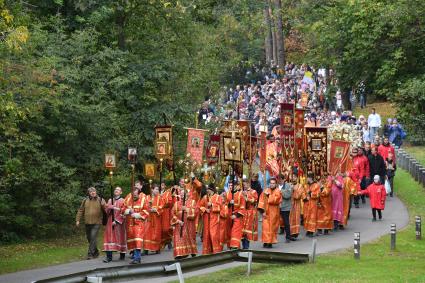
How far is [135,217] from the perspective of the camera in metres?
24.5

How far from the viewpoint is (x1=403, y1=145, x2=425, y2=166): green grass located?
4138cm

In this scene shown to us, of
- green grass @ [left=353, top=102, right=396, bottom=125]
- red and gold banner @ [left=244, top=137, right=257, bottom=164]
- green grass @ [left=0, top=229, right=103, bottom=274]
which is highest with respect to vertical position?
green grass @ [left=353, top=102, right=396, bottom=125]

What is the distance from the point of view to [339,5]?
49781 mm

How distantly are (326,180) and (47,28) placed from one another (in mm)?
10491

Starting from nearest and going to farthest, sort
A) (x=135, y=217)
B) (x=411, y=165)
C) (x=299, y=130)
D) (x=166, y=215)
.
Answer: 1. (x=135, y=217)
2. (x=166, y=215)
3. (x=299, y=130)
4. (x=411, y=165)

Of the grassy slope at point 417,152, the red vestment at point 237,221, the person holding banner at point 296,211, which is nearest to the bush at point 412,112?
the grassy slope at point 417,152

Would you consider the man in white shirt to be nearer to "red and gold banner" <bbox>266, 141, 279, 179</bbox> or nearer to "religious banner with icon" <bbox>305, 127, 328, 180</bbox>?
"red and gold banner" <bbox>266, 141, 279, 179</bbox>

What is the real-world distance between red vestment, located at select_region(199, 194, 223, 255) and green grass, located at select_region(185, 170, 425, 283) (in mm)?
2144

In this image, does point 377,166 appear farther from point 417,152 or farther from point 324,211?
point 417,152

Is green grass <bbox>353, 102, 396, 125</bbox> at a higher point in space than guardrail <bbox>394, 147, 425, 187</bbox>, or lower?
higher

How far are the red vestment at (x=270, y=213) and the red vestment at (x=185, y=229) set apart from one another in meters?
2.46

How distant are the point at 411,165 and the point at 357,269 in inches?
698

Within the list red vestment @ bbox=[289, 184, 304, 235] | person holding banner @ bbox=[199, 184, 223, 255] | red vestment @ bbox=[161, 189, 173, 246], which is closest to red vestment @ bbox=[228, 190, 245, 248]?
person holding banner @ bbox=[199, 184, 223, 255]

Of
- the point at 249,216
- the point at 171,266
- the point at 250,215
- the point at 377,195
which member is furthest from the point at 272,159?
the point at 171,266
